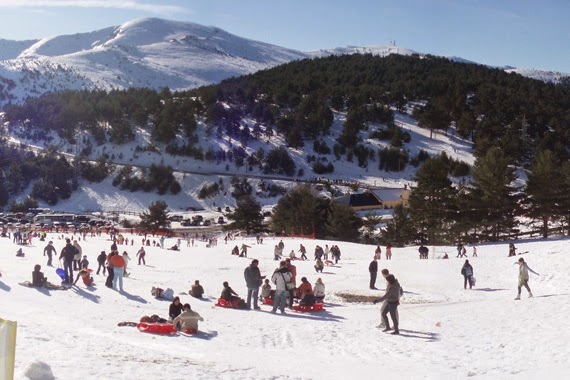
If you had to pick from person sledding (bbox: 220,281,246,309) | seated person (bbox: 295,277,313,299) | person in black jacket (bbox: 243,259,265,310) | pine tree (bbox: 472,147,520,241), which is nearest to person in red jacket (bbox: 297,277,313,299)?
seated person (bbox: 295,277,313,299)

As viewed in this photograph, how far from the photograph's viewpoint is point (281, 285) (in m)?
15.6

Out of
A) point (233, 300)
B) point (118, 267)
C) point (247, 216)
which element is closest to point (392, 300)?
point (233, 300)

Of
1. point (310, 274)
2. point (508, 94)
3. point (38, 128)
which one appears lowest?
point (310, 274)

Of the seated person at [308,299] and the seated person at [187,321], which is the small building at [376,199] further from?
the seated person at [187,321]

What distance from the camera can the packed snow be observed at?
9453 millimetres

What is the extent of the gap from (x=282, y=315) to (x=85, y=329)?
5.26 metres

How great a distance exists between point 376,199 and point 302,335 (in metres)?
59.5

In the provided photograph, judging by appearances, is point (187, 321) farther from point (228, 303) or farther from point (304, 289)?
point (304, 289)

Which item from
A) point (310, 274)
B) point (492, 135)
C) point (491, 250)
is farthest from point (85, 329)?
point (492, 135)

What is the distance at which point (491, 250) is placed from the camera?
108 ft

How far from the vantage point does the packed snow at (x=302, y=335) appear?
9453 millimetres

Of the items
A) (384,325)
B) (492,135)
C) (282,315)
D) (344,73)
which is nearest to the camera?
(384,325)

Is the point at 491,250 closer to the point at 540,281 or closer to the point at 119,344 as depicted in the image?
the point at 540,281

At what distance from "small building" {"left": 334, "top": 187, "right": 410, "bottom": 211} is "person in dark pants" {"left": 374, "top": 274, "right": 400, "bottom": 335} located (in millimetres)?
54486
